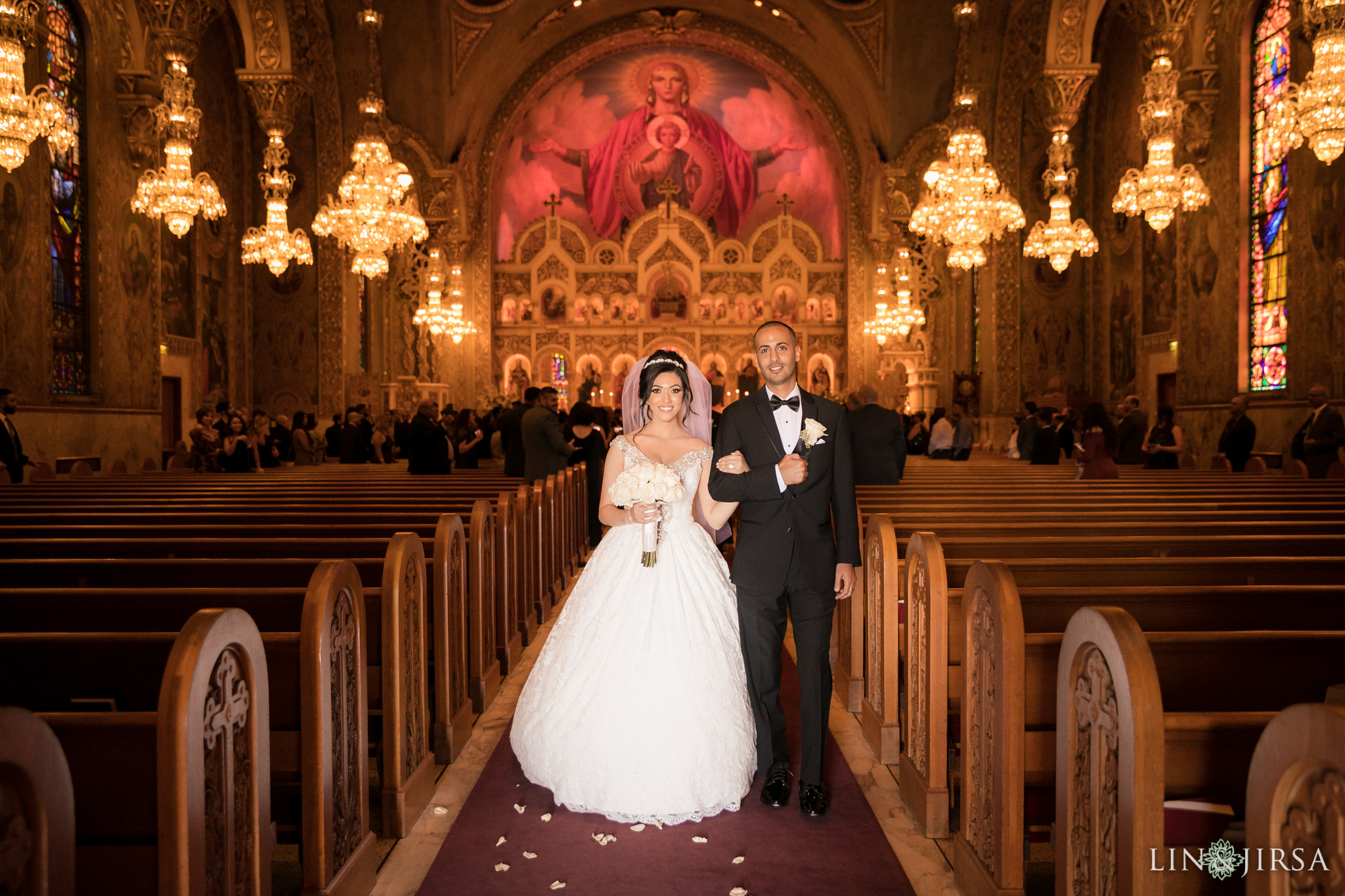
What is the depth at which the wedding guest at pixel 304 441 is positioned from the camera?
587 inches

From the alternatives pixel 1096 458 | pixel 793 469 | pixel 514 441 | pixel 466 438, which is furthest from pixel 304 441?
pixel 793 469

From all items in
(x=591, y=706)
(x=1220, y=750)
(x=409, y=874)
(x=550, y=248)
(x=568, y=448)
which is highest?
(x=550, y=248)

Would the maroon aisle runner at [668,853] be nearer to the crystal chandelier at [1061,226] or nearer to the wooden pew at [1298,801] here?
the wooden pew at [1298,801]

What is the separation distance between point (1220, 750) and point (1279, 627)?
1.32 meters

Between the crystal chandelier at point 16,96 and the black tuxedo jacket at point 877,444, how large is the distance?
689cm

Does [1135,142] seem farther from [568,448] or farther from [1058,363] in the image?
[568,448]

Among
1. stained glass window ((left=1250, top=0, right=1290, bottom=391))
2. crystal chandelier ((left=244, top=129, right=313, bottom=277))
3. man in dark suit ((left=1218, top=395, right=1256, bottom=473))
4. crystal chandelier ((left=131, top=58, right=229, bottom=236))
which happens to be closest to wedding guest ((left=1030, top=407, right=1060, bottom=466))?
man in dark suit ((left=1218, top=395, right=1256, bottom=473))

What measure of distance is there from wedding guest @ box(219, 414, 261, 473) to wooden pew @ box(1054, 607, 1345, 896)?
10.5 m

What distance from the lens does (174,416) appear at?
17688 mm

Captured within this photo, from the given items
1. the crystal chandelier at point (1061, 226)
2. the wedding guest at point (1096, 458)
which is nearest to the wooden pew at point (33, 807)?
the wedding guest at point (1096, 458)

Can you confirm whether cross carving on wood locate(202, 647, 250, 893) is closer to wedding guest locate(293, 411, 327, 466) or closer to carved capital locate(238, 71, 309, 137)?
wedding guest locate(293, 411, 327, 466)

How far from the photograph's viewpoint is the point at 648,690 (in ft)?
10.4

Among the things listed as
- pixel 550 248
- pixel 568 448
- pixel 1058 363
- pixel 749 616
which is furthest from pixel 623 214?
pixel 749 616

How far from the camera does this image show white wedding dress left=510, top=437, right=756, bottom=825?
3.12 metres
